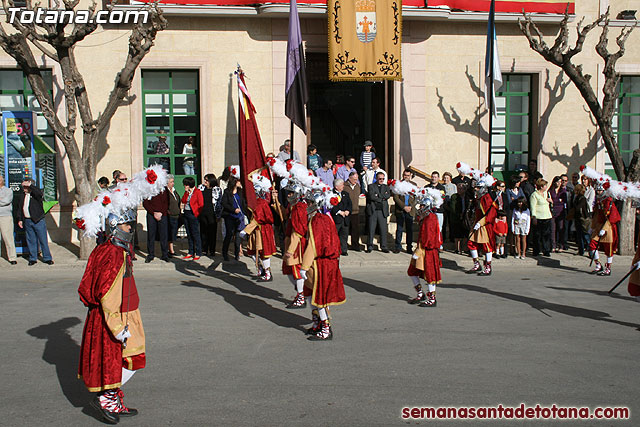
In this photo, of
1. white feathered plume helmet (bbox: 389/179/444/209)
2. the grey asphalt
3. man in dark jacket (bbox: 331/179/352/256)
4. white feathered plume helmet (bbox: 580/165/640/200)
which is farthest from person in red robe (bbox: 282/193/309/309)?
white feathered plume helmet (bbox: 580/165/640/200)

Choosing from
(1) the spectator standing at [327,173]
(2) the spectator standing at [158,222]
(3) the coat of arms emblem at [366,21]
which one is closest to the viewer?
(2) the spectator standing at [158,222]

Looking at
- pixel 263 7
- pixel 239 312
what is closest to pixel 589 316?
pixel 239 312

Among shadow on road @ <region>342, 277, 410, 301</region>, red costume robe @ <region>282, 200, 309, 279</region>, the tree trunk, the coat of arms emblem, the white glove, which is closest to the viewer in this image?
the white glove

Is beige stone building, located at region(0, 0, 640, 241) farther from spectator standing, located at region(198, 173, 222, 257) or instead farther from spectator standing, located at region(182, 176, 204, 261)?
spectator standing, located at region(182, 176, 204, 261)

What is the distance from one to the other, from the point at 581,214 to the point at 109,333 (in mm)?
12247

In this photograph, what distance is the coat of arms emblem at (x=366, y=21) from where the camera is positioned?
1714 cm

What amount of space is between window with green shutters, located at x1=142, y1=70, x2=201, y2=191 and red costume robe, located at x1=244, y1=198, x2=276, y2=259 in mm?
5943

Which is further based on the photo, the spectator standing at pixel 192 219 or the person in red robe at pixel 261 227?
the spectator standing at pixel 192 219

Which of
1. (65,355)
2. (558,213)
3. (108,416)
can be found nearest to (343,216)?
(558,213)

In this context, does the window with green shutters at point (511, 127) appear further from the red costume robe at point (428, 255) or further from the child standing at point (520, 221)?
the red costume robe at point (428, 255)

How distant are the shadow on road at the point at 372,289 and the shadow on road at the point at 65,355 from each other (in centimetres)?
464

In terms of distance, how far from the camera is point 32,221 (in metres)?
13.9

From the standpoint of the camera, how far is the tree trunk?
15.8m

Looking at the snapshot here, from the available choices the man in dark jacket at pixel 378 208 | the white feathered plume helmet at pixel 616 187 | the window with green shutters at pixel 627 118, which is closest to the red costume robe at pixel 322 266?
the white feathered plume helmet at pixel 616 187
